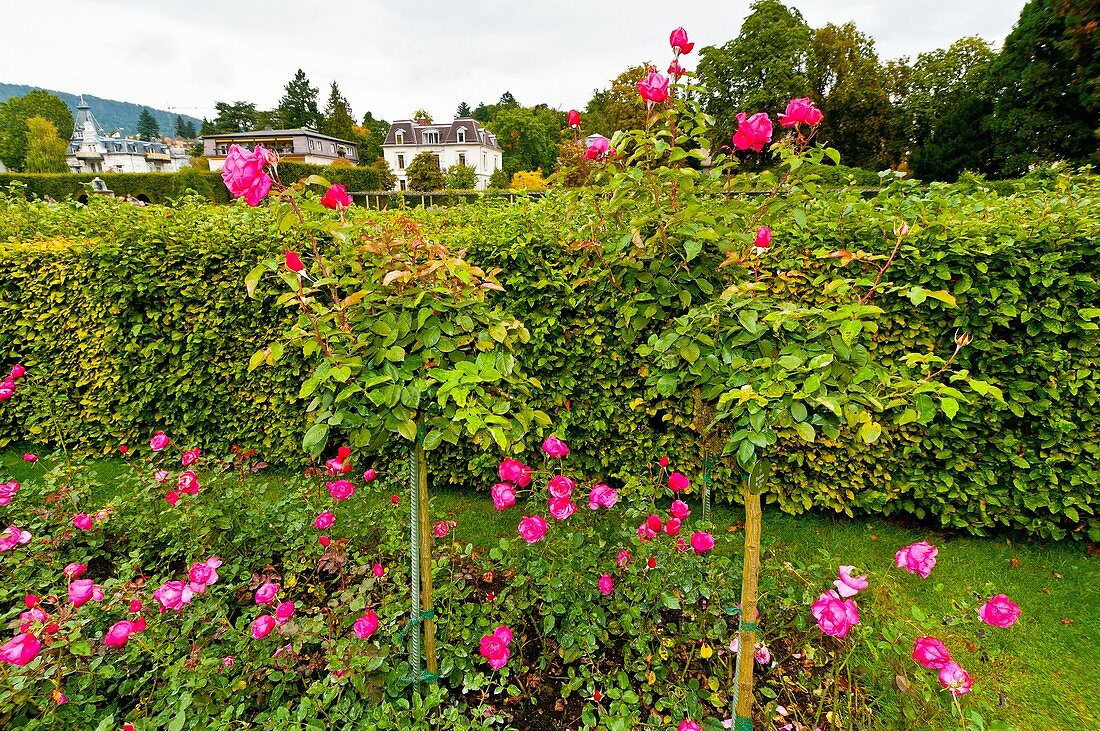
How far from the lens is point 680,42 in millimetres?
1905

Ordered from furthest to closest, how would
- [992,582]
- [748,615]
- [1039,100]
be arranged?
[1039,100]
[992,582]
[748,615]

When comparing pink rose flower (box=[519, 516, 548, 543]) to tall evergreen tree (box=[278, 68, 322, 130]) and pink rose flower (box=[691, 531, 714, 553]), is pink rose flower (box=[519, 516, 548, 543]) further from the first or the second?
tall evergreen tree (box=[278, 68, 322, 130])

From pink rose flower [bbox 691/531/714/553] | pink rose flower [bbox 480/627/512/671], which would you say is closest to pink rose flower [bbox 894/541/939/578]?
pink rose flower [bbox 691/531/714/553]

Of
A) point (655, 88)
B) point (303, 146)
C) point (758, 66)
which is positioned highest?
point (758, 66)

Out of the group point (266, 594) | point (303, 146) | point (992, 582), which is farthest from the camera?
Answer: point (303, 146)

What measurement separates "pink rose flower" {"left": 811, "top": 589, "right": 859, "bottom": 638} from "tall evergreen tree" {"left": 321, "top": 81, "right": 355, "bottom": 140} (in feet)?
199

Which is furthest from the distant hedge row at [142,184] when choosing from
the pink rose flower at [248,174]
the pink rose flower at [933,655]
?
the pink rose flower at [933,655]

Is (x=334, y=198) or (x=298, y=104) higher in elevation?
(x=298, y=104)

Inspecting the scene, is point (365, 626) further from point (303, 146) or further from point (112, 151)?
point (112, 151)

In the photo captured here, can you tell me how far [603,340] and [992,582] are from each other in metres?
2.38

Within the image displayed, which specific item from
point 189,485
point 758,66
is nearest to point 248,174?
point 189,485

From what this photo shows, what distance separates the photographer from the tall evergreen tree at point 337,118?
2105 inches

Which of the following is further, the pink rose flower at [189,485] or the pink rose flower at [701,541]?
the pink rose flower at [189,485]

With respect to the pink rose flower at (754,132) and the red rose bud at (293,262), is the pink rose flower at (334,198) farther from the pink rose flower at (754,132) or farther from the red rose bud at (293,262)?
the pink rose flower at (754,132)
